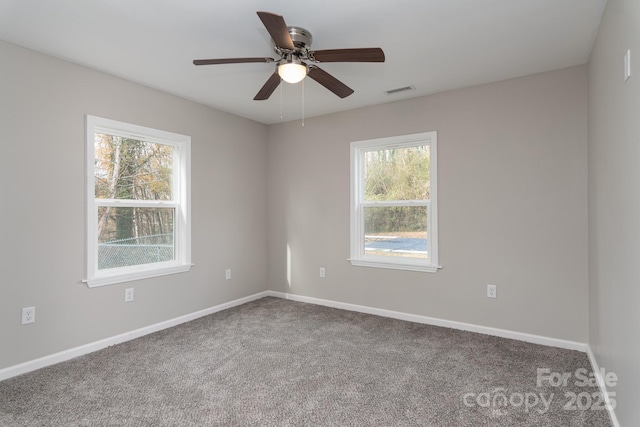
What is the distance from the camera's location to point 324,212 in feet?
14.8

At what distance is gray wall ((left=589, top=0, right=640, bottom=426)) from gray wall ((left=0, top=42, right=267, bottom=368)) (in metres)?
3.68

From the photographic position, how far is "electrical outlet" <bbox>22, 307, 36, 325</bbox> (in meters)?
2.63

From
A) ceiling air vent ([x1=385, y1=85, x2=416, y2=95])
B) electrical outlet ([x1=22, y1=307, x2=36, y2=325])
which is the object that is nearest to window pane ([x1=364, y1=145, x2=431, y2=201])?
ceiling air vent ([x1=385, y1=85, x2=416, y2=95])

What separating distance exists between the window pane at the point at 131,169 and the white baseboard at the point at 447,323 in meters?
2.19

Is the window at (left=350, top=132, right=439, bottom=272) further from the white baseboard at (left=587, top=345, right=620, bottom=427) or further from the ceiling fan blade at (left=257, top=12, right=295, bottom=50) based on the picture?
the ceiling fan blade at (left=257, top=12, right=295, bottom=50)

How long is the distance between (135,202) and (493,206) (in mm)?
3527

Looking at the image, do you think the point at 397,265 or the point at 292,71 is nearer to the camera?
the point at 292,71

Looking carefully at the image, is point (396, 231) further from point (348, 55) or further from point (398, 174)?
A: point (348, 55)

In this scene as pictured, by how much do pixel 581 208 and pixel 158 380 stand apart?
3.65 m

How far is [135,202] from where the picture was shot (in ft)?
11.4

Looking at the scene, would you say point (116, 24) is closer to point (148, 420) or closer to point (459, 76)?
point (148, 420)

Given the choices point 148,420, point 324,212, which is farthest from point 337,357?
point 324,212

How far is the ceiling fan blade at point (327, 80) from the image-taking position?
2.38 m

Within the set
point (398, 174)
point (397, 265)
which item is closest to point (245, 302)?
point (397, 265)
